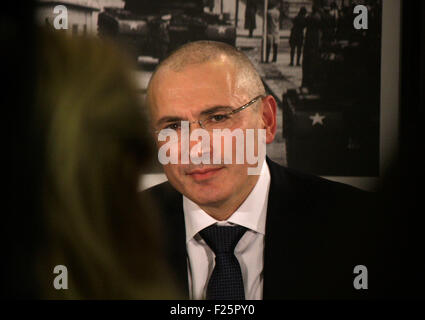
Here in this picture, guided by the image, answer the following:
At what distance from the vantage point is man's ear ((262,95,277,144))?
0.97m

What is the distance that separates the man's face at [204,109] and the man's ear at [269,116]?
0.5 inches

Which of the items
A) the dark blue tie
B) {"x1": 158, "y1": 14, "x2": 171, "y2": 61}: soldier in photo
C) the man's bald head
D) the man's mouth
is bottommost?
the dark blue tie

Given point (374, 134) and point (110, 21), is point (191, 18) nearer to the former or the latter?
point (110, 21)

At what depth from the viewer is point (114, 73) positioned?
986 mm

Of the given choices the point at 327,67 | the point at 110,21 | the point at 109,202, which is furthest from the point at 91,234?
the point at 327,67

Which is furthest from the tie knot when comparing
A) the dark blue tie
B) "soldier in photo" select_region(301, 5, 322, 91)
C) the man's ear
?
"soldier in photo" select_region(301, 5, 322, 91)

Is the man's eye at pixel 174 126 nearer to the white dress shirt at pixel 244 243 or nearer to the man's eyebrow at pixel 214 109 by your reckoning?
the man's eyebrow at pixel 214 109

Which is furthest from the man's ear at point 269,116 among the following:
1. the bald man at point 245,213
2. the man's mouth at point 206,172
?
the man's mouth at point 206,172

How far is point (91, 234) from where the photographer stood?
3.24ft

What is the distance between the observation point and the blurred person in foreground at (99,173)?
98 cm

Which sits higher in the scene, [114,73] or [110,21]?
[110,21]

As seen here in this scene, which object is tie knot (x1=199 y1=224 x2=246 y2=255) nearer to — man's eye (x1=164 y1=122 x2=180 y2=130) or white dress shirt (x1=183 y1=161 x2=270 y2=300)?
white dress shirt (x1=183 y1=161 x2=270 y2=300)

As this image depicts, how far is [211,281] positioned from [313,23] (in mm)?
674
